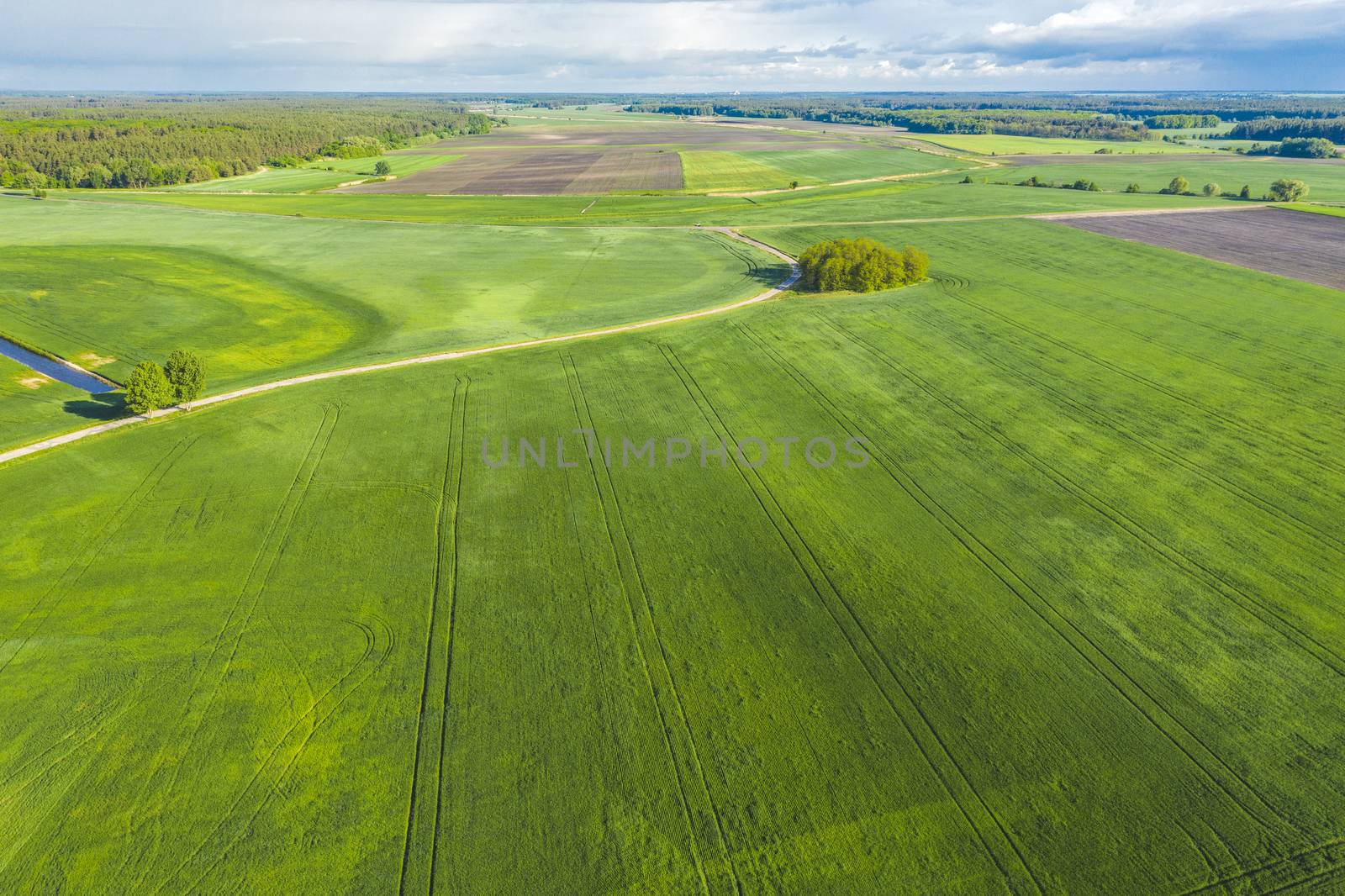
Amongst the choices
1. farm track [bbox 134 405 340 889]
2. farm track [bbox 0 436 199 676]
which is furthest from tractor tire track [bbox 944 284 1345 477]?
farm track [bbox 0 436 199 676]

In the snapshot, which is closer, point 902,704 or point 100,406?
point 902,704

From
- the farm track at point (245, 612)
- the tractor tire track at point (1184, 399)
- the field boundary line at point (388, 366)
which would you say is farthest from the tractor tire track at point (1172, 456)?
the farm track at point (245, 612)

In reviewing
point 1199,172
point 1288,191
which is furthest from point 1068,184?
point 1288,191

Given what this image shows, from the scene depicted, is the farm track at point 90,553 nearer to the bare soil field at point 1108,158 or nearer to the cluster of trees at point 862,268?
the cluster of trees at point 862,268

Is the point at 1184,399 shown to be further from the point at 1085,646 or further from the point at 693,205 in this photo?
the point at 693,205

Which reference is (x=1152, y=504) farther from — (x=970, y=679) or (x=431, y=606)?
(x=431, y=606)
